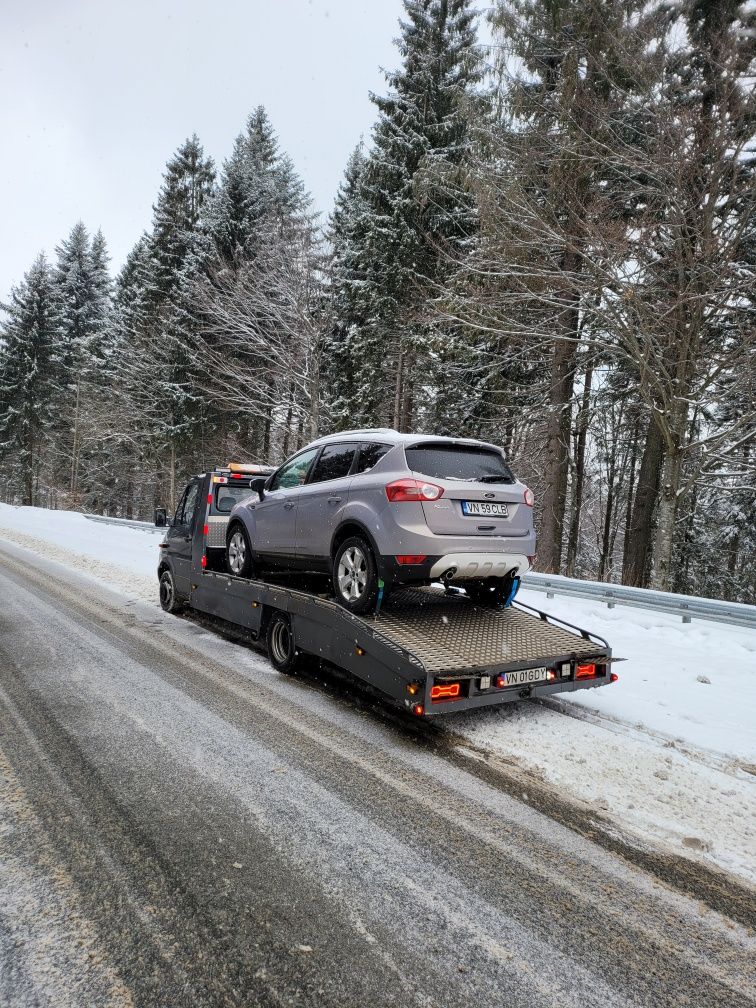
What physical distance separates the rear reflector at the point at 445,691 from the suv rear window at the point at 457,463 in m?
1.62

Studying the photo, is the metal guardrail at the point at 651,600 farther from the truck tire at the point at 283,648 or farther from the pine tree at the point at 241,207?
the pine tree at the point at 241,207

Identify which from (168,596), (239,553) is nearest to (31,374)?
(168,596)

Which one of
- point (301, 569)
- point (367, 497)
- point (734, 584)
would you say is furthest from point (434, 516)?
point (734, 584)

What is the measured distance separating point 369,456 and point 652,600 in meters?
5.89

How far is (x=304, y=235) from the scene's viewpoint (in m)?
18.5

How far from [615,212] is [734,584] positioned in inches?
756

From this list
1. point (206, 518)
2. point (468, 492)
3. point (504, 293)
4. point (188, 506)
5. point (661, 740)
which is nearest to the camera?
point (661, 740)

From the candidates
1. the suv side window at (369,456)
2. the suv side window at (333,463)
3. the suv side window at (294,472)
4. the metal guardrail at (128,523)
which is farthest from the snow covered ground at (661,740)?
the metal guardrail at (128,523)

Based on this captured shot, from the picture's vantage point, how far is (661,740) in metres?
4.39

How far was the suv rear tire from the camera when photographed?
15.8 ft

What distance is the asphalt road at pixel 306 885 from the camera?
6.83 ft

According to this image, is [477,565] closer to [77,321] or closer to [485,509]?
[485,509]

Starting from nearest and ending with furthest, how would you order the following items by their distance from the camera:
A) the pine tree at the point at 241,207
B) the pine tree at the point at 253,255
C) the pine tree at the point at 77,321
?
the pine tree at the point at 253,255
the pine tree at the point at 241,207
the pine tree at the point at 77,321

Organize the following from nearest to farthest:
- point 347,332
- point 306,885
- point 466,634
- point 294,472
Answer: point 306,885 → point 466,634 → point 294,472 → point 347,332
